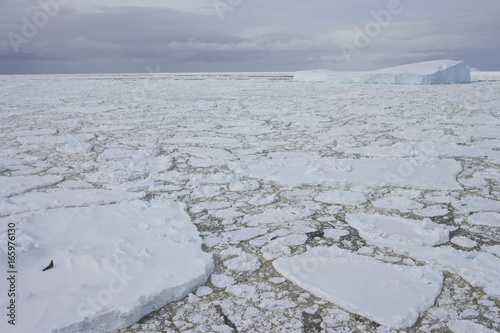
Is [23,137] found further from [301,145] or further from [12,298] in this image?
[12,298]

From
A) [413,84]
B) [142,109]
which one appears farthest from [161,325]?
[413,84]

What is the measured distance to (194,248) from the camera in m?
1.90

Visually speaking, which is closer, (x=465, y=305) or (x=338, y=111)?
(x=465, y=305)

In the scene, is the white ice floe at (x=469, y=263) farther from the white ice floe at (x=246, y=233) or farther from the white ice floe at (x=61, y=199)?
the white ice floe at (x=61, y=199)

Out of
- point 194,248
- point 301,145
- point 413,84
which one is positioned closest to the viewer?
point 194,248

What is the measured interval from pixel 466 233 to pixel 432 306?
0.80m

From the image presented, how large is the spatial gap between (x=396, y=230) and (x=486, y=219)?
0.58m

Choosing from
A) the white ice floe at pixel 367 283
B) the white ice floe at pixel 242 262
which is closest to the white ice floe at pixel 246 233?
the white ice floe at pixel 242 262

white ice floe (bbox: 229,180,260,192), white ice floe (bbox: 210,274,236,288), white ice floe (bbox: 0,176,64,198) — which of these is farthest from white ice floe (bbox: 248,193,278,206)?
white ice floe (bbox: 0,176,64,198)

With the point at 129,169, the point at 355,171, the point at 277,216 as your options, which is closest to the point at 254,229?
the point at 277,216

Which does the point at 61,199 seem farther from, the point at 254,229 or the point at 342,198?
the point at 342,198

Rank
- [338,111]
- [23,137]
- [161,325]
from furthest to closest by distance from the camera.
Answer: [338,111], [23,137], [161,325]
